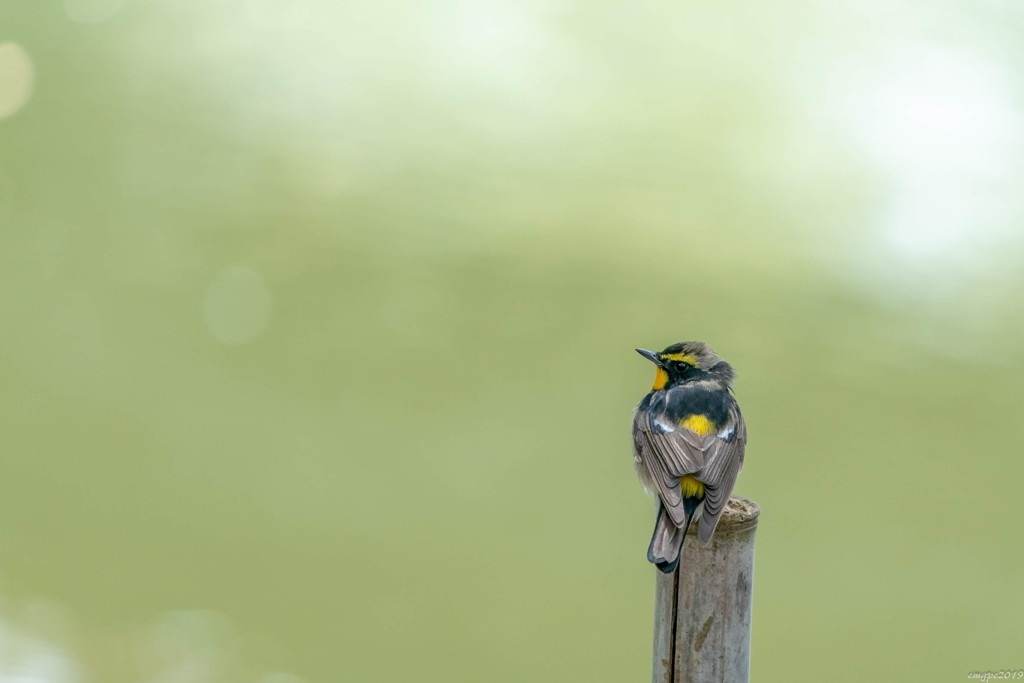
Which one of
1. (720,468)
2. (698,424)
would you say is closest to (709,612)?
(720,468)

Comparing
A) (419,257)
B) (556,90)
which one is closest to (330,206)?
(419,257)

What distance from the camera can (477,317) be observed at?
8.88 metres

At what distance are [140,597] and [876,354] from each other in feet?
16.5

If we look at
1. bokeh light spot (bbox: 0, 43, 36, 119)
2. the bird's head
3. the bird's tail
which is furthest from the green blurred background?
the bird's tail

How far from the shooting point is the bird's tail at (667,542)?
12.8 feet

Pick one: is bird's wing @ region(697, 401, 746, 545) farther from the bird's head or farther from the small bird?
the bird's head

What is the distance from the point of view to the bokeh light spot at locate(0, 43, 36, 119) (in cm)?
992

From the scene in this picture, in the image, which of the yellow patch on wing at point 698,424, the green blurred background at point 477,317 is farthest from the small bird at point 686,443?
the green blurred background at point 477,317

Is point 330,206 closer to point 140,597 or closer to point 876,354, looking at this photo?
point 140,597

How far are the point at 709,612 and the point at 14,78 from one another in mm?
7964

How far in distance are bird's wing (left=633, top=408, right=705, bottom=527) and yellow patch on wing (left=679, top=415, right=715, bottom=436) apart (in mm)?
28

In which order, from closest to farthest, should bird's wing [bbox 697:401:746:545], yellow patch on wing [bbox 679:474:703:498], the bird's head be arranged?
1. bird's wing [bbox 697:401:746:545]
2. yellow patch on wing [bbox 679:474:703:498]
3. the bird's head

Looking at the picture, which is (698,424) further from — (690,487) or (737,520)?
(737,520)

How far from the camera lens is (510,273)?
9102 mm
